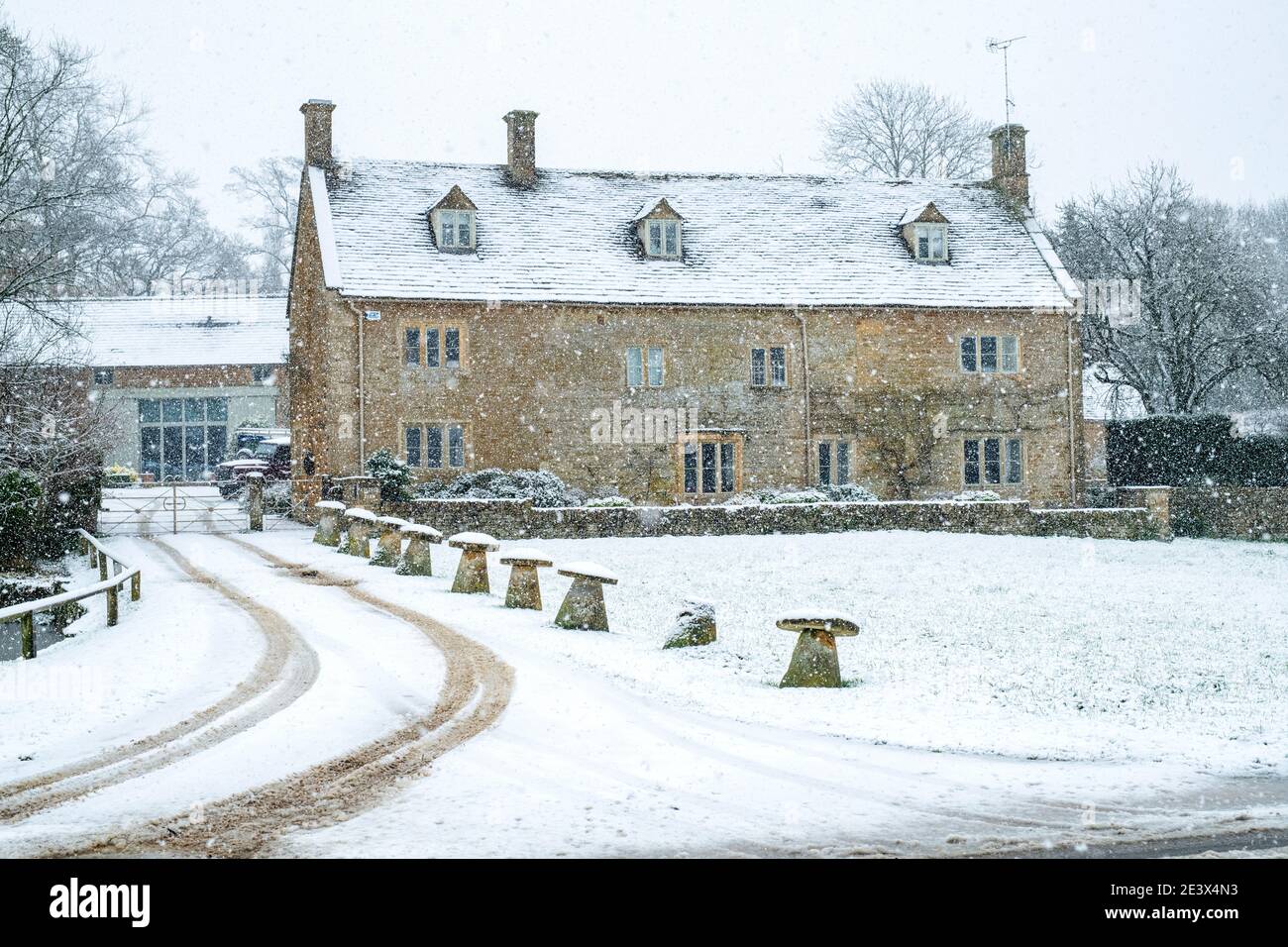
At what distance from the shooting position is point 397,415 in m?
31.1

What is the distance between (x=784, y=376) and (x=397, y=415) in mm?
10669

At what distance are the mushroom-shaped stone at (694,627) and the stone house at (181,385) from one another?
130ft

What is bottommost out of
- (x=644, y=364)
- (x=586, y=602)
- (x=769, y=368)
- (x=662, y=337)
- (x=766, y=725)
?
(x=766, y=725)

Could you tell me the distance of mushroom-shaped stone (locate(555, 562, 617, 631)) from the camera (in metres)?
13.3

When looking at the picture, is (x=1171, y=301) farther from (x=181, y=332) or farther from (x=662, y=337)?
(x=181, y=332)

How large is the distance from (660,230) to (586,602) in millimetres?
22556

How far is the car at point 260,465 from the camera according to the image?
37844 millimetres

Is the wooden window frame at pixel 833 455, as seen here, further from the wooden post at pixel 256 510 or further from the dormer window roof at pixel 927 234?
the wooden post at pixel 256 510

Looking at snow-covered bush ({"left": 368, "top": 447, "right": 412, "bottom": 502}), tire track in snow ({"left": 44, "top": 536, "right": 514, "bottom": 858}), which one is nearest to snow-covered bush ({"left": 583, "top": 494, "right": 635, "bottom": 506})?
snow-covered bush ({"left": 368, "top": 447, "right": 412, "bottom": 502})

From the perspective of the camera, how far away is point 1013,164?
38.3 metres

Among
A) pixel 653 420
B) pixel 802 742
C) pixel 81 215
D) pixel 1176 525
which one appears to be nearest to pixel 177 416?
pixel 81 215

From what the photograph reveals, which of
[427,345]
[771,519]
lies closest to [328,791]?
[771,519]

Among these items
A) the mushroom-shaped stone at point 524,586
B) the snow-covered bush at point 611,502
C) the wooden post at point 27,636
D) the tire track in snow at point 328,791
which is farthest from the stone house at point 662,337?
the tire track in snow at point 328,791
